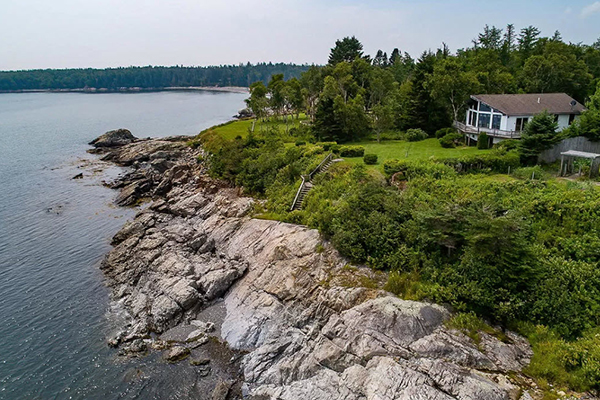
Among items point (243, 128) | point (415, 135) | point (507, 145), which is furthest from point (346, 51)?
point (507, 145)

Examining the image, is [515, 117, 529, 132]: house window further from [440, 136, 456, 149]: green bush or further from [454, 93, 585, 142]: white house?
[440, 136, 456, 149]: green bush

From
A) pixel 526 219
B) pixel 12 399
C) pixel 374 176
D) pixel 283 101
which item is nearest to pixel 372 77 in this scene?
pixel 283 101

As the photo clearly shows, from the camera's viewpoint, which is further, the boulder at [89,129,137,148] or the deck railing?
the boulder at [89,129,137,148]

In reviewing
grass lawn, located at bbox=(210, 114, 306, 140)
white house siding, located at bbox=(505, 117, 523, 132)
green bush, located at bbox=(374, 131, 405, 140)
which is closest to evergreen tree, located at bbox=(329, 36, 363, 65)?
grass lawn, located at bbox=(210, 114, 306, 140)

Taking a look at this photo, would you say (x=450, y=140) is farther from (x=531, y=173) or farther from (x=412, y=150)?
(x=531, y=173)

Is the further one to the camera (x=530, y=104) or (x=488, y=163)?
(x=530, y=104)
